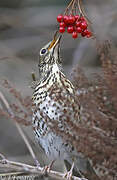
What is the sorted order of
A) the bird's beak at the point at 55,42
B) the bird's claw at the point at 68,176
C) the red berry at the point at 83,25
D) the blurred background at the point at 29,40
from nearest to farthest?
the red berry at the point at 83,25
the bird's claw at the point at 68,176
the bird's beak at the point at 55,42
the blurred background at the point at 29,40

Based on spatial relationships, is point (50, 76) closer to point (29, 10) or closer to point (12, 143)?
point (12, 143)

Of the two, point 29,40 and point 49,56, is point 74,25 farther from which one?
point 29,40

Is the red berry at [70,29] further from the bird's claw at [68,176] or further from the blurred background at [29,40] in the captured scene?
the blurred background at [29,40]

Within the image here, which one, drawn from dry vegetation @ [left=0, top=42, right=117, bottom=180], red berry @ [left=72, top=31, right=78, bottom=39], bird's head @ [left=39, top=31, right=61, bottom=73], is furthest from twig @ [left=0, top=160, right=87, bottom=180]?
bird's head @ [left=39, top=31, right=61, bottom=73]

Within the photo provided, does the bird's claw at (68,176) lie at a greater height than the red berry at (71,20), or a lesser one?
lesser

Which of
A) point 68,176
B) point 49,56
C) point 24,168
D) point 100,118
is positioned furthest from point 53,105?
point 100,118

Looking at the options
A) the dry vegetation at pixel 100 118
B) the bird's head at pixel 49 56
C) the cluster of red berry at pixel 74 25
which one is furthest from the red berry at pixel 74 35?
A: the bird's head at pixel 49 56

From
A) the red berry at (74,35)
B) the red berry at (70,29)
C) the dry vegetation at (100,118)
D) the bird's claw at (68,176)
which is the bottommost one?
the bird's claw at (68,176)

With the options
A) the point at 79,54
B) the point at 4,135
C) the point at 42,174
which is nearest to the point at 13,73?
the point at 4,135
